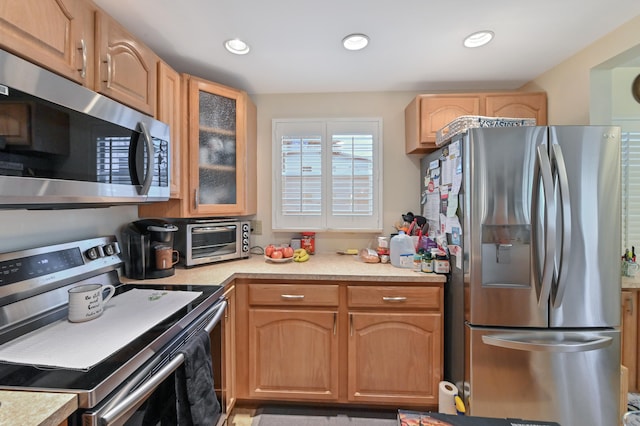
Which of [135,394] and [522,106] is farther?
[522,106]

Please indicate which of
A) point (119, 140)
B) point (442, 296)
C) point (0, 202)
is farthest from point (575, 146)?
point (0, 202)

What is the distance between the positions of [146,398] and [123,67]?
1384 millimetres

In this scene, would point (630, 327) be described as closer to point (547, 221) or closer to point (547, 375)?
point (547, 375)

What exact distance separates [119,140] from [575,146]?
7.11 ft

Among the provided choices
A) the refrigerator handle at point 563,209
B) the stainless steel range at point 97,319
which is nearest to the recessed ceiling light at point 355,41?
the refrigerator handle at point 563,209

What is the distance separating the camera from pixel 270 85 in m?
2.22

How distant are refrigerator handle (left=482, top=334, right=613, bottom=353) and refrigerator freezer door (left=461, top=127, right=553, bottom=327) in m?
0.07

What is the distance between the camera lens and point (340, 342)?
5.64ft

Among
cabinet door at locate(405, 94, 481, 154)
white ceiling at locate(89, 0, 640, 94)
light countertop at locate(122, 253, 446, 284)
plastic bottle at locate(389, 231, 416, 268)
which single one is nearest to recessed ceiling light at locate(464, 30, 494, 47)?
white ceiling at locate(89, 0, 640, 94)

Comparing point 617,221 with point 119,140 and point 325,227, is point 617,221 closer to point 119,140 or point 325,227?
point 325,227

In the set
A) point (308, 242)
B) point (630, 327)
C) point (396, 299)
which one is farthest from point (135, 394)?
point (630, 327)

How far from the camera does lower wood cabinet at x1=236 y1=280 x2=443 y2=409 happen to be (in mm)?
1680

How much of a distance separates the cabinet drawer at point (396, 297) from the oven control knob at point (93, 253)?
139 centimetres

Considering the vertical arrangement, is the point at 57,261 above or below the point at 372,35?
below
